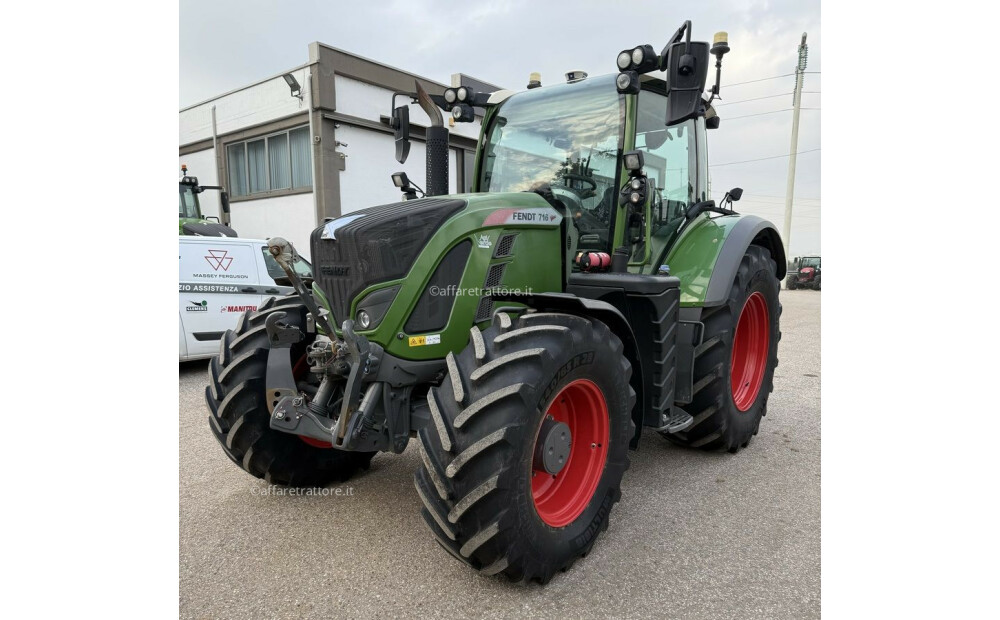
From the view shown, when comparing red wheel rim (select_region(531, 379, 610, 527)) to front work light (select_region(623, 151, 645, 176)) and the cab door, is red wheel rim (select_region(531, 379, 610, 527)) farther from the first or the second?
the cab door

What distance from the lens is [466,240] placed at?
2.84m

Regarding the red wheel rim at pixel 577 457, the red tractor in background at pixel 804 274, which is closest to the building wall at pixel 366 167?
the red wheel rim at pixel 577 457

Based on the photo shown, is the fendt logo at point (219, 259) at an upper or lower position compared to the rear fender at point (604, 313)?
upper

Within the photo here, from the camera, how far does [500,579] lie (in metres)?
2.49

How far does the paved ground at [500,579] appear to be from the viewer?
2.35 meters

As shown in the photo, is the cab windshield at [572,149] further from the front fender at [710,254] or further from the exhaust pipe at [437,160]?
the front fender at [710,254]

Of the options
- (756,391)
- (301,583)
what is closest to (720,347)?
(756,391)

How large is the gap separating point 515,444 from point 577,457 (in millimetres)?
755

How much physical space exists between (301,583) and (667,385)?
2.15m

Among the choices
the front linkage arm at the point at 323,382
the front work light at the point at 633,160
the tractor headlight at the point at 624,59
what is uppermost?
the tractor headlight at the point at 624,59

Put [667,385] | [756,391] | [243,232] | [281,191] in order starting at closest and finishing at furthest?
[667,385] → [756,391] → [281,191] → [243,232]

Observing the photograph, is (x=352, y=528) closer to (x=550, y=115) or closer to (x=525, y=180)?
(x=525, y=180)

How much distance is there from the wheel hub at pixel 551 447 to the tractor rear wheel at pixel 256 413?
139 centimetres

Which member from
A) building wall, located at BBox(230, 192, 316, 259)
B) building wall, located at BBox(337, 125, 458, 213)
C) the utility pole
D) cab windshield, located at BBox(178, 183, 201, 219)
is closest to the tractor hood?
building wall, located at BBox(337, 125, 458, 213)
